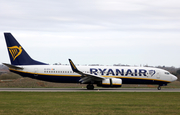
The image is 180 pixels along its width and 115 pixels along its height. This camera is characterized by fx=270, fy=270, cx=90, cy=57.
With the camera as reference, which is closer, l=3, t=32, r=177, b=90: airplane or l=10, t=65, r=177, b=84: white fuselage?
l=3, t=32, r=177, b=90: airplane

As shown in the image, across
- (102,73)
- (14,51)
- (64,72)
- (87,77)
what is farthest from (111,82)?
(14,51)

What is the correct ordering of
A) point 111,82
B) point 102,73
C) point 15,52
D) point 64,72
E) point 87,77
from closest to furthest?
point 111,82, point 87,77, point 64,72, point 15,52, point 102,73

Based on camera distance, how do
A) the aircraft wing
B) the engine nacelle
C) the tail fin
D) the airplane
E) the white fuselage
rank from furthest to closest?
the tail fin < the white fuselage < the airplane < the engine nacelle < the aircraft wing

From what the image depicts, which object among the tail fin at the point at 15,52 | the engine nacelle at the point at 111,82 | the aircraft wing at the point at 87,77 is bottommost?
the engine nacelle at the point at 111,82

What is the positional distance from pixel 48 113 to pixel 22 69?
20.8 metres

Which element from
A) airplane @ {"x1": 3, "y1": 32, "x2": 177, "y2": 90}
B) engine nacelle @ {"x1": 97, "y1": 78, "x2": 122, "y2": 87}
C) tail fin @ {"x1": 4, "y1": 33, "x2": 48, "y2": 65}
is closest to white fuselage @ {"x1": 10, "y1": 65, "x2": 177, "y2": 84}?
airplane @ {"x1": 3, "y1": 32, "x2": 177, "y2": 90}

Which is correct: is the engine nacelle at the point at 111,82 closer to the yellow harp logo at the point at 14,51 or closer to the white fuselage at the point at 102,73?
the white fuselage at the point at 102,73

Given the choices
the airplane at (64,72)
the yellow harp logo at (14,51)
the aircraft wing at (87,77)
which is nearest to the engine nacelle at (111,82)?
the airplane at (64,72)

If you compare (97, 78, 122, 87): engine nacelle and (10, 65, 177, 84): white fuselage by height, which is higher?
(10, 65, 177, 84): white fuselage

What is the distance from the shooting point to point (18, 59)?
114 ft

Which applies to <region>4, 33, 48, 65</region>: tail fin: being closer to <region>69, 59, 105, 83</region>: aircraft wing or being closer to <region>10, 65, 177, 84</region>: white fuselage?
<region>10, 65, 177, 84</region>: white fuselage

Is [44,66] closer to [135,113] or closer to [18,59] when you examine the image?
[18,59]

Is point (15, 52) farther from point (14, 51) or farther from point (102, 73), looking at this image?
point (102, 73)

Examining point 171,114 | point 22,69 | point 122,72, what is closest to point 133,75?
point 122,72
